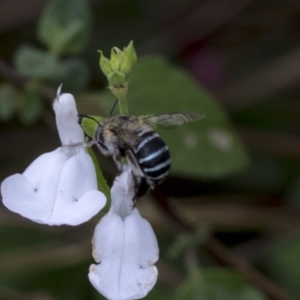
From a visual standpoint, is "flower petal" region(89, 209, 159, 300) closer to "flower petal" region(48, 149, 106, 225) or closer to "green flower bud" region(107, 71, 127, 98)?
"flower petal" region(48, 149, 106, 225)

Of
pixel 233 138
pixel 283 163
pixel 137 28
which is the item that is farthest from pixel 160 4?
pixel 233 138

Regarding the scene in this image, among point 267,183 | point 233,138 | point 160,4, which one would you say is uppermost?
point 160,4

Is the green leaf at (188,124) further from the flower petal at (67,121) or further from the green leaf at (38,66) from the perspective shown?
the flower petal at (67,121)

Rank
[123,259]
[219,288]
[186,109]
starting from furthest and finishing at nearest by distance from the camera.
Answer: [186,109], [219,288], [123,259]

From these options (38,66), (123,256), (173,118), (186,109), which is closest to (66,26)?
(38,66)

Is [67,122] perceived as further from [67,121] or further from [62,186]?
[62,186]

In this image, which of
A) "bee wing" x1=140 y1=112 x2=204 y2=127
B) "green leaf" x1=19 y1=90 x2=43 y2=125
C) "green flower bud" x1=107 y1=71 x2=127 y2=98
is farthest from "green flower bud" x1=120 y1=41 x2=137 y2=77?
"green leaf" x1=19 y1=90 x2=43 y2=125

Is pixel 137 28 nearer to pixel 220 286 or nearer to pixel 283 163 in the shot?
pixel 283 163
